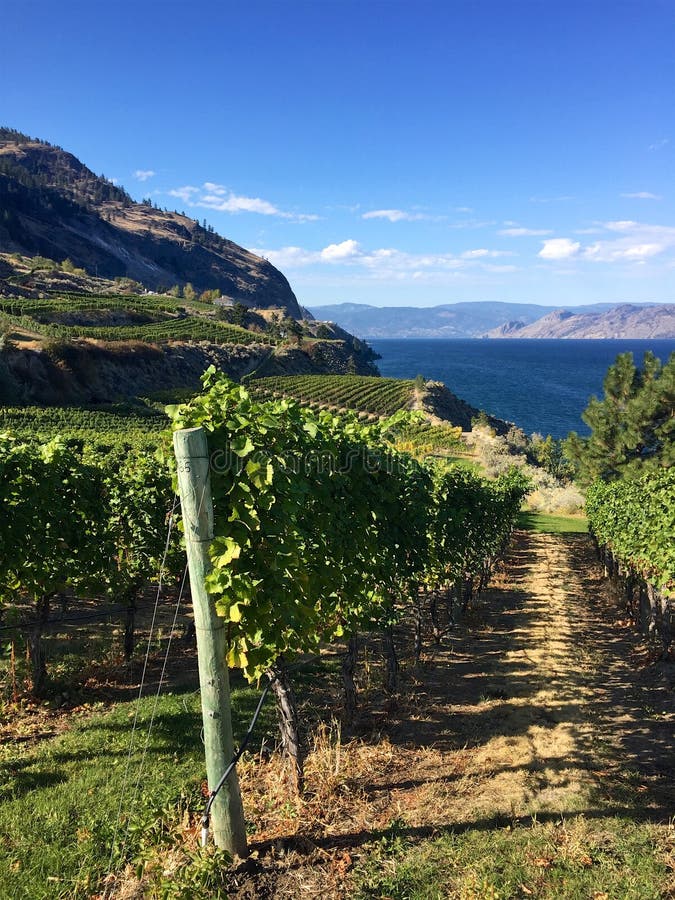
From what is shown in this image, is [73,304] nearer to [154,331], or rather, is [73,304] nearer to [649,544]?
[154,331]

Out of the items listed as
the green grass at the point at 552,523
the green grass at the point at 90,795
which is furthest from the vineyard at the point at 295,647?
the green grass at the point at 552,523

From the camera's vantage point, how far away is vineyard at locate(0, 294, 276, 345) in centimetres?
6469

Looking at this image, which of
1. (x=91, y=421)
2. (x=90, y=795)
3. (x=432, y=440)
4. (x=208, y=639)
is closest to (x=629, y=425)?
(x=432, y=440)

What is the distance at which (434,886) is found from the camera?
379 centimetres

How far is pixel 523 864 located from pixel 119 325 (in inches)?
3579

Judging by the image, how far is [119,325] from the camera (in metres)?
83.1

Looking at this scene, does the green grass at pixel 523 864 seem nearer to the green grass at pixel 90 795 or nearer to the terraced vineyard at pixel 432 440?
the green grass at pixel 90 795

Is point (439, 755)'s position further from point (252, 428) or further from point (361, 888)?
point (252, 428)

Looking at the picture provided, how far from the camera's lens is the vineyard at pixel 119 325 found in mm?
64688

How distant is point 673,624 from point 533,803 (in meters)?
10.7

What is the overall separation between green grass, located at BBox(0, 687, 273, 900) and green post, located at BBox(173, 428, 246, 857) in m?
0.76

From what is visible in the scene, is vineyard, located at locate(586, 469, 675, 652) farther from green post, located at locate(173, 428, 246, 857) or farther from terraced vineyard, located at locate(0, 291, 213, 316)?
terraced vineyard, located at locate(0, 291, 213, 316)

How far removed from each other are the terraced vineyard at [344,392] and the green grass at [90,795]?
61.7m

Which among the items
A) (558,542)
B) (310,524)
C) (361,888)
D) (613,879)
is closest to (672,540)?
(613,879)
